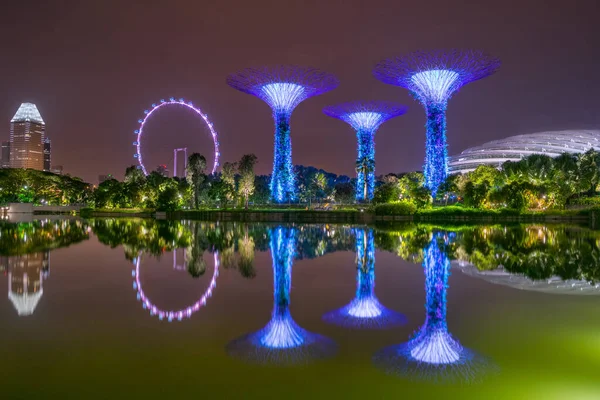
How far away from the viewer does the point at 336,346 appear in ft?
23.3

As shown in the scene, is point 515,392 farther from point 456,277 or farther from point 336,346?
point 456,277

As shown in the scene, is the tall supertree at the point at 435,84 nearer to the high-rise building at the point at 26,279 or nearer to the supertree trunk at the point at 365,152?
the supertree trunk at the point at 365,152

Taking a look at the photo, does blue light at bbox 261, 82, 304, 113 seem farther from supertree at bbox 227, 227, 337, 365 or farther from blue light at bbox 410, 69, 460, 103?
supertree at bbox 227, 227, 337, 365

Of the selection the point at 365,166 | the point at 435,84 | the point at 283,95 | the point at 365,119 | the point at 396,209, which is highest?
the point at 435,84

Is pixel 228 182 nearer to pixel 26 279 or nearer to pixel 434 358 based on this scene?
pixel 26 279

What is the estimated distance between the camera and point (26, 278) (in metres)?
12.9

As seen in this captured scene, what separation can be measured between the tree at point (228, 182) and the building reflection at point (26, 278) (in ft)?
157

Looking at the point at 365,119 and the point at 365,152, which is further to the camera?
the point at 365,152

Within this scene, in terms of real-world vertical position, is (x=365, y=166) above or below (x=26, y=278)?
above

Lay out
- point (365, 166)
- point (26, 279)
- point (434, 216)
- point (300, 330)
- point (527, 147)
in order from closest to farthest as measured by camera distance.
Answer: point (300, 330) → point (26, 279) → point (434, 216) → point (365, 166) → point (527, 147)

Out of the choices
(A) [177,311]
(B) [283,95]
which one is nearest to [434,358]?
(A) [177,311]

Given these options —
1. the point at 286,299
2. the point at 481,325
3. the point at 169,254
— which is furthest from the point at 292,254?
the point at 481,325

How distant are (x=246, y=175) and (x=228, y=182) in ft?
15.9

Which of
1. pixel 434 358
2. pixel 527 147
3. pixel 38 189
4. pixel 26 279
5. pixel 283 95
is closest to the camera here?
pixel 434 358
